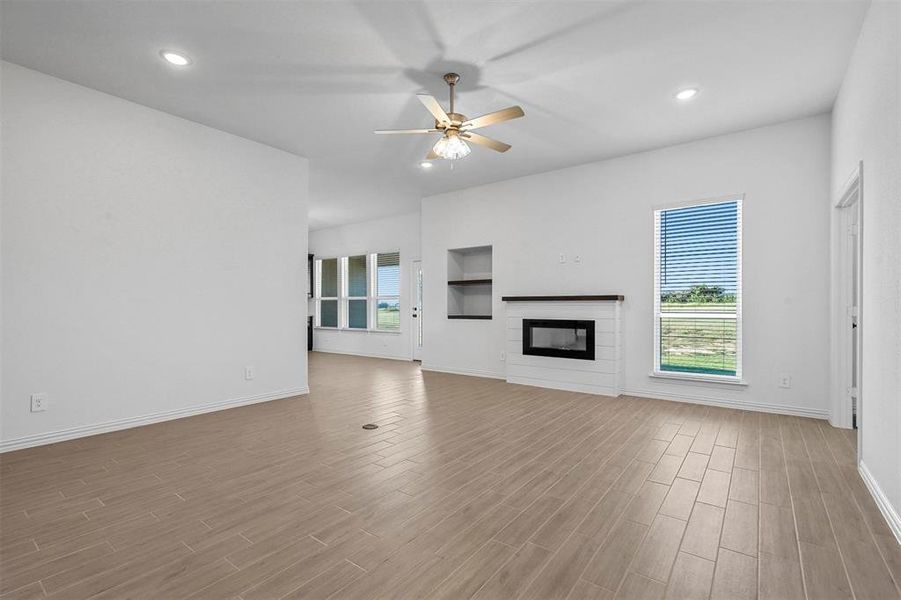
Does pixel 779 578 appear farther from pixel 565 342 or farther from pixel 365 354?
pixel 365 354

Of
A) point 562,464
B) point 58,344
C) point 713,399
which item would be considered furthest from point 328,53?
point 713,399

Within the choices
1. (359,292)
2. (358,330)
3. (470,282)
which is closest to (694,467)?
(470,282)

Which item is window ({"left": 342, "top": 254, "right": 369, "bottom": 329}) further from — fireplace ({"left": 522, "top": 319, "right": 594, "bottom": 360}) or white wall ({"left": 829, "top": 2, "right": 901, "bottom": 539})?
white wall ({"left": 829, "top": 2, "right": 901, "bottom": 539})

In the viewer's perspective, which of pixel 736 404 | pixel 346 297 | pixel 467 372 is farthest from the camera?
pixel 346 297

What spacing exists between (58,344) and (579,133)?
5151 millimetres

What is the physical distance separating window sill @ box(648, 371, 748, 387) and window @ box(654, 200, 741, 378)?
0.04m

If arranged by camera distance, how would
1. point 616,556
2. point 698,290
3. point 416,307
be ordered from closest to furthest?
point 616,556, point 698,290, point 416,307

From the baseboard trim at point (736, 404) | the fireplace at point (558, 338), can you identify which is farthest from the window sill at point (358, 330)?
the baseboard trim at point (736, 404)

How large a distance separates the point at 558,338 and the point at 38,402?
17.1ft

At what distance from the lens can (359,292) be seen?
9.68 m

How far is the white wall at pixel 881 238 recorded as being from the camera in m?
2.07

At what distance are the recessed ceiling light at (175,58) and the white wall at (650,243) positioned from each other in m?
4.20

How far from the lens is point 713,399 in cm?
462

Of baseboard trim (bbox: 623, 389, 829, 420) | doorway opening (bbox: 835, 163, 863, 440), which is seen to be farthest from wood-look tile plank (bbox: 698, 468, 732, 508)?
baseboard trim (bbox: 623, 389, 829, 420)
